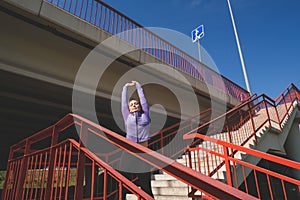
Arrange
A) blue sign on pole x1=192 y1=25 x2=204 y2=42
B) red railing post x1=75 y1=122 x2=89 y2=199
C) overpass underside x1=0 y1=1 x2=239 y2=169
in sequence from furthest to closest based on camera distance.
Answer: blue sign on pole x1=192 y1=25 x2=204 y2=42 < overpass underside x1=0 y1=1 x2=239 y2=169 < red railing post x1=75 y1=122 x2=89 y2=199

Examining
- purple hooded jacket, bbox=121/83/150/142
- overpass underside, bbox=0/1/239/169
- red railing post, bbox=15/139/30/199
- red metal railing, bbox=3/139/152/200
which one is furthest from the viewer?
overpass underside, bbox=0/1/239/169

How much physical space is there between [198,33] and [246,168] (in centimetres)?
1229

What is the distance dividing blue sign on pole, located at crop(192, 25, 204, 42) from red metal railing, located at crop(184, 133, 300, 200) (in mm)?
9583

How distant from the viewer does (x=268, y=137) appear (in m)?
6.14

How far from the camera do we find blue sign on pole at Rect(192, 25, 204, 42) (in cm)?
1460

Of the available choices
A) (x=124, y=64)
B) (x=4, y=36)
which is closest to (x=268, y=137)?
(x=124, y=64)

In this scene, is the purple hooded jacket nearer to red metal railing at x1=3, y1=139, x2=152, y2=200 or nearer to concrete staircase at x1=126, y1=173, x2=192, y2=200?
red metal railing at x1=3, y1=139, x2=152, y2=200

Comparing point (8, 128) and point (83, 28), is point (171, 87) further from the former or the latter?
point (8, 128)

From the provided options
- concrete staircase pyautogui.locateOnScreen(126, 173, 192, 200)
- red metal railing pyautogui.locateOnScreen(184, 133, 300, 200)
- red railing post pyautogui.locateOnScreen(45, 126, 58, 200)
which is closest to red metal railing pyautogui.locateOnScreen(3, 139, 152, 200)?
red railing post pyautogui.locateOnScreen(45, 126, 58, 200)

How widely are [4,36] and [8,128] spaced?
21.7ft

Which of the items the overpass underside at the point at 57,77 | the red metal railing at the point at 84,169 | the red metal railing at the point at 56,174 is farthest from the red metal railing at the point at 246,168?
the overpass underside at the point at 57,77

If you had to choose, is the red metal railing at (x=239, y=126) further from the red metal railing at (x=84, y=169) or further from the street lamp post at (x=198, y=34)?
the street lamp post at (x=198, y=34)

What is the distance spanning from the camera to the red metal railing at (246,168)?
2.68 m

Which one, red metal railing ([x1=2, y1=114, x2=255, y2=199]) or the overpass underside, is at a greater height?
the overpass underside
